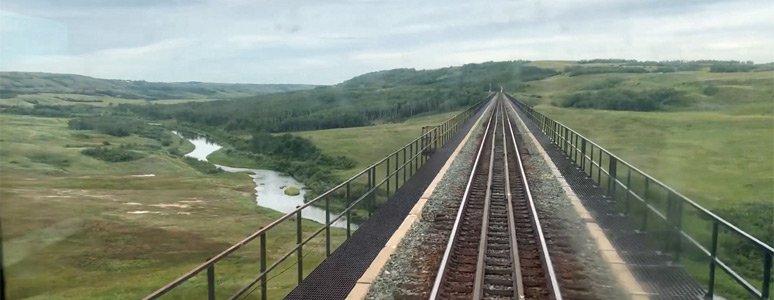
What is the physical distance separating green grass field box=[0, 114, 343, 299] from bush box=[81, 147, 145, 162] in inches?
120

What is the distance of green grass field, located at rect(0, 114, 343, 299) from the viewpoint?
68.8ft

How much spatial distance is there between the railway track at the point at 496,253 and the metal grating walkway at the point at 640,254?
47.4 inches

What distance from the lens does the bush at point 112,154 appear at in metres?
61.1

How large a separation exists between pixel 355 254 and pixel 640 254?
4287 mm

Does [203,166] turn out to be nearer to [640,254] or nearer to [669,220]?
[640,254]

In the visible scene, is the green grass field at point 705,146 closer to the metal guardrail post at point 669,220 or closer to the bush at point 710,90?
the bush at point 710,90

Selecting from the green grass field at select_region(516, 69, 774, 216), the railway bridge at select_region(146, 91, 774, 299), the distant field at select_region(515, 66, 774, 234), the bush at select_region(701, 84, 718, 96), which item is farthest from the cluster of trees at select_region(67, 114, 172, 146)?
the railway bridge at select_region(146, 91, 774, 299)

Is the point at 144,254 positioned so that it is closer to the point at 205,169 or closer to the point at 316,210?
the point at 316,210

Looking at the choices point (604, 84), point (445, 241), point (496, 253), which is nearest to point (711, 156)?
point (445, 241)

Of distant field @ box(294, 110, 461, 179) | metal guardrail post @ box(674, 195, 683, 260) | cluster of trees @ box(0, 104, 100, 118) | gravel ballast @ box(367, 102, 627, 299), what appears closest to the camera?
gravel ballast @ box(367, 102, 627, 299)

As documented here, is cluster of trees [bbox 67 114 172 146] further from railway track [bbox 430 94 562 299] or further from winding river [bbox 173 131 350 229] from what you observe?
railway track [bbox 430 94 562 299]

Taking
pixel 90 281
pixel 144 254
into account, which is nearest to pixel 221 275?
pixel 90 281

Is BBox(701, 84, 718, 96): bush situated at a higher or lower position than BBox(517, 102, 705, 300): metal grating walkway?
higher

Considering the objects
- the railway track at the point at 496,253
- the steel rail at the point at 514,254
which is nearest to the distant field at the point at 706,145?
the steel rail at the point at 514,254
